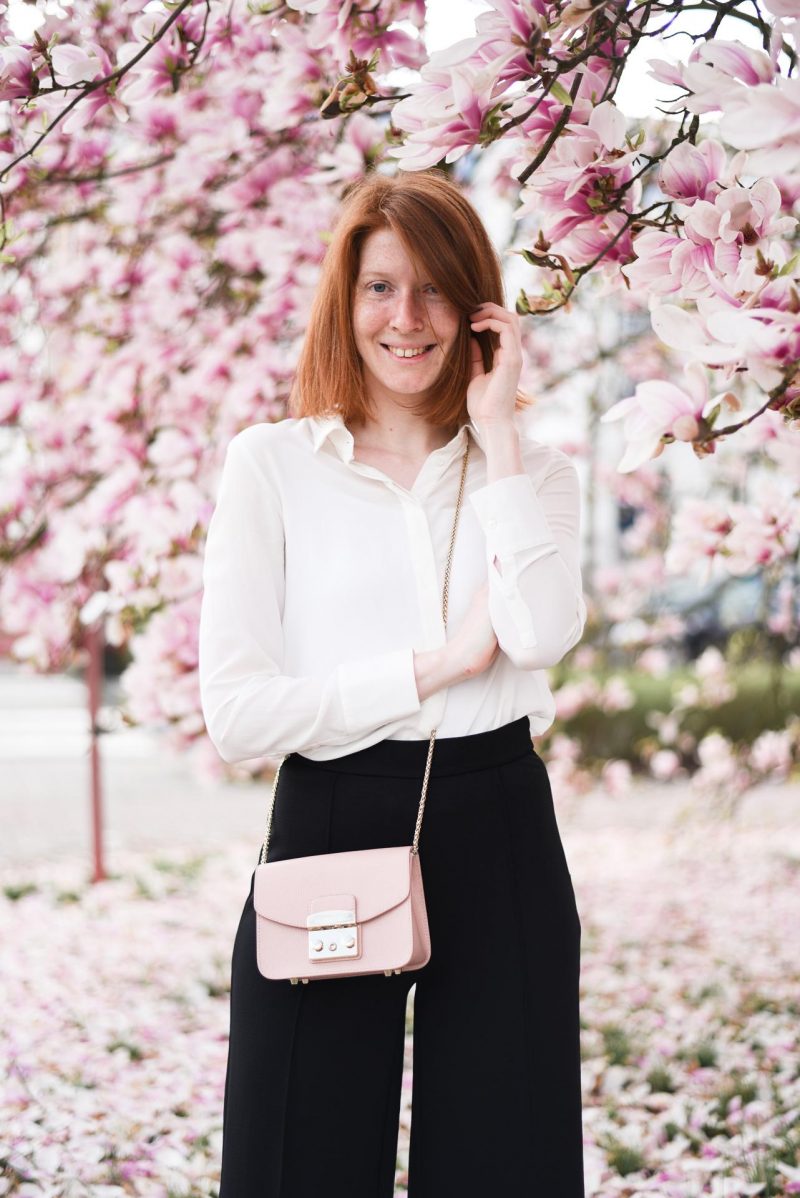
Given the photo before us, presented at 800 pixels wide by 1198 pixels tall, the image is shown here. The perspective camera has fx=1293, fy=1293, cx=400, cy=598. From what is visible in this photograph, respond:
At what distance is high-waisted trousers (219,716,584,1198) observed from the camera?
1614mm

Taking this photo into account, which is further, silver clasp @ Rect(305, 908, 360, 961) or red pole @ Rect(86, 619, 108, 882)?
red pole @ Rect(86, 619, 108, 882)

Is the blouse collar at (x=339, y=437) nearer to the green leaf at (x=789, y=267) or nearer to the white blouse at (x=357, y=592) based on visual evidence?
the white blouse at (x=357, y=592)

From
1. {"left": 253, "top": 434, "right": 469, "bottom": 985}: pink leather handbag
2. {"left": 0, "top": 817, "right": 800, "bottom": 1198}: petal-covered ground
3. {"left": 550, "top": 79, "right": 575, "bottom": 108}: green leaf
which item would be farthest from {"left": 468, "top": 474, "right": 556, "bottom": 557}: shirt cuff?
{"left": 0, "top": 817, "right": 800, "bottom": 1198}: petal-covered ground

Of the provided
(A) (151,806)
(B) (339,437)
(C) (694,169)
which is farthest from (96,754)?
(C) (694,169)

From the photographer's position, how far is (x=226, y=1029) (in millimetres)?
3613

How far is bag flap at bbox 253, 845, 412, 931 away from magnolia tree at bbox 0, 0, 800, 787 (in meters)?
0.61

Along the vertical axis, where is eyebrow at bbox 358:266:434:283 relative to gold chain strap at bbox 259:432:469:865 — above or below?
above

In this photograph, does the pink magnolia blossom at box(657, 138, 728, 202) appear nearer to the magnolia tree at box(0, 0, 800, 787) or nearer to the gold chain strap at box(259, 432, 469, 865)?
the magnolia tree at box(0, 0, 800, 787)

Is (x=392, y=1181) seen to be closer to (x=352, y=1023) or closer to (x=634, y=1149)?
(x=352, y=1023)

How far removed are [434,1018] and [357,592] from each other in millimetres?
561

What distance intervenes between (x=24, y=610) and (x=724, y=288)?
9.94ft

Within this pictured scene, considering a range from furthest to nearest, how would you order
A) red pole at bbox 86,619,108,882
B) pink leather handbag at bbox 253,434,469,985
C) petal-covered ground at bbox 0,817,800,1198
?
1. red pole at bbox 86,619,108,882
2. petal-covered ground at bbox 0,817,800,1198
3. pink leather handbag at bbox 253,434,469,985

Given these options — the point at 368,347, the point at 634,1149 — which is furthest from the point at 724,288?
the point at 634,1149

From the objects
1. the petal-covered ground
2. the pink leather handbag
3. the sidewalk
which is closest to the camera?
the pink leather handbag
